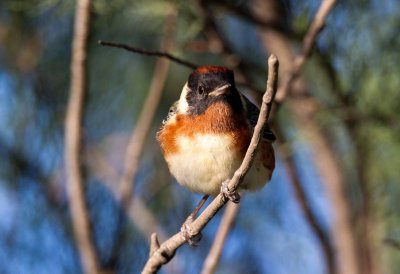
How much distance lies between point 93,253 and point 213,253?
0.62m

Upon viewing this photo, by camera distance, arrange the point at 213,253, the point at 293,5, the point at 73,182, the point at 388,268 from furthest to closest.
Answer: the point at 388,268
the point at 293,5
the point at 73,182
the point at 213,253

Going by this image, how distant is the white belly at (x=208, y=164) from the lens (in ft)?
9.59

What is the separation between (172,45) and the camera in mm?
3891

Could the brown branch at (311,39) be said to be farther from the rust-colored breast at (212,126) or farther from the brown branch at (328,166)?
the brown branch at (328,166)

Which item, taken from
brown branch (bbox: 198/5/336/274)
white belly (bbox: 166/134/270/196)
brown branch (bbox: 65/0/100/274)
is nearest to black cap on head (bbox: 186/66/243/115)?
white belly (bbox: 166/134/270/196)

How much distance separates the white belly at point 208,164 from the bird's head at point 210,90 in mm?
164

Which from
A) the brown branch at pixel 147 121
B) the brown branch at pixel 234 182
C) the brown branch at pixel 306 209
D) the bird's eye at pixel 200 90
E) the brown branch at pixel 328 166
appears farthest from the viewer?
the brown branch at pixel 328 166

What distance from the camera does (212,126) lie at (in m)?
3.03

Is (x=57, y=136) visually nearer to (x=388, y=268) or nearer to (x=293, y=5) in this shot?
(x=293, y=5)

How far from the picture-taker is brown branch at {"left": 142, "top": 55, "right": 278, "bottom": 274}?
206 cm

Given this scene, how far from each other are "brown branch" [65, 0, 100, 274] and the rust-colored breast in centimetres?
38

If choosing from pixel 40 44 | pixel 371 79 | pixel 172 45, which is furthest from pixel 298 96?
pixel 40 44

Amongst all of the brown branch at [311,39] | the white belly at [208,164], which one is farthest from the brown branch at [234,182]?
the brown branch at [311,39]

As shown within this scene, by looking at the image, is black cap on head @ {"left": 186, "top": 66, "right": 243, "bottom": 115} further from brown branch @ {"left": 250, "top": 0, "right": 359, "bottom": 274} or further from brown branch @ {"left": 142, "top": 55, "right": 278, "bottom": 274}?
brown branch @ {"left": 250, "top": 0, "right": 359, "bottom": 274}
